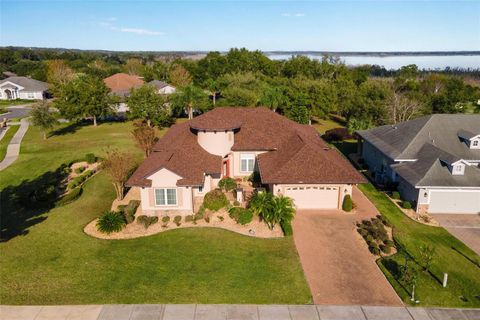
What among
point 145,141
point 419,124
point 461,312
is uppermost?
point 419,124

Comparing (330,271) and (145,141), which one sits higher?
(145,141)

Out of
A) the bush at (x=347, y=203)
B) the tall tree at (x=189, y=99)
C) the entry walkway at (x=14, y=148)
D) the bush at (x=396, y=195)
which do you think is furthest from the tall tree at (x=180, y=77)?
the bush at (x=347, y=203)

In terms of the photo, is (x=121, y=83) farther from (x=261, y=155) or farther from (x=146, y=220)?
(x=146, y=220)

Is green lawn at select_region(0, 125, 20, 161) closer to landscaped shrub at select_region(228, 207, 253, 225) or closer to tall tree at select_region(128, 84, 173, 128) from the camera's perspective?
tall tree at select_region(128, 84, 173, 128)

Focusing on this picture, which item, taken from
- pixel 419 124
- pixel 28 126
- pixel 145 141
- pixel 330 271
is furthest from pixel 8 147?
pixel 419 124

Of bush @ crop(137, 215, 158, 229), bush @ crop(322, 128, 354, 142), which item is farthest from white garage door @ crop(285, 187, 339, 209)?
bush @ crop(322, 128, 354, 142)

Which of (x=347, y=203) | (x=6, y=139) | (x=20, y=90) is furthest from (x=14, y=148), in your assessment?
(x=20, y=90)

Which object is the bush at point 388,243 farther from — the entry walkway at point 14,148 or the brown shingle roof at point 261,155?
the entry walkway at point 14,148

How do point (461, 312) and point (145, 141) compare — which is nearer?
point (461, 312)

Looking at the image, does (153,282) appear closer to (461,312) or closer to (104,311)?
(104,311)
